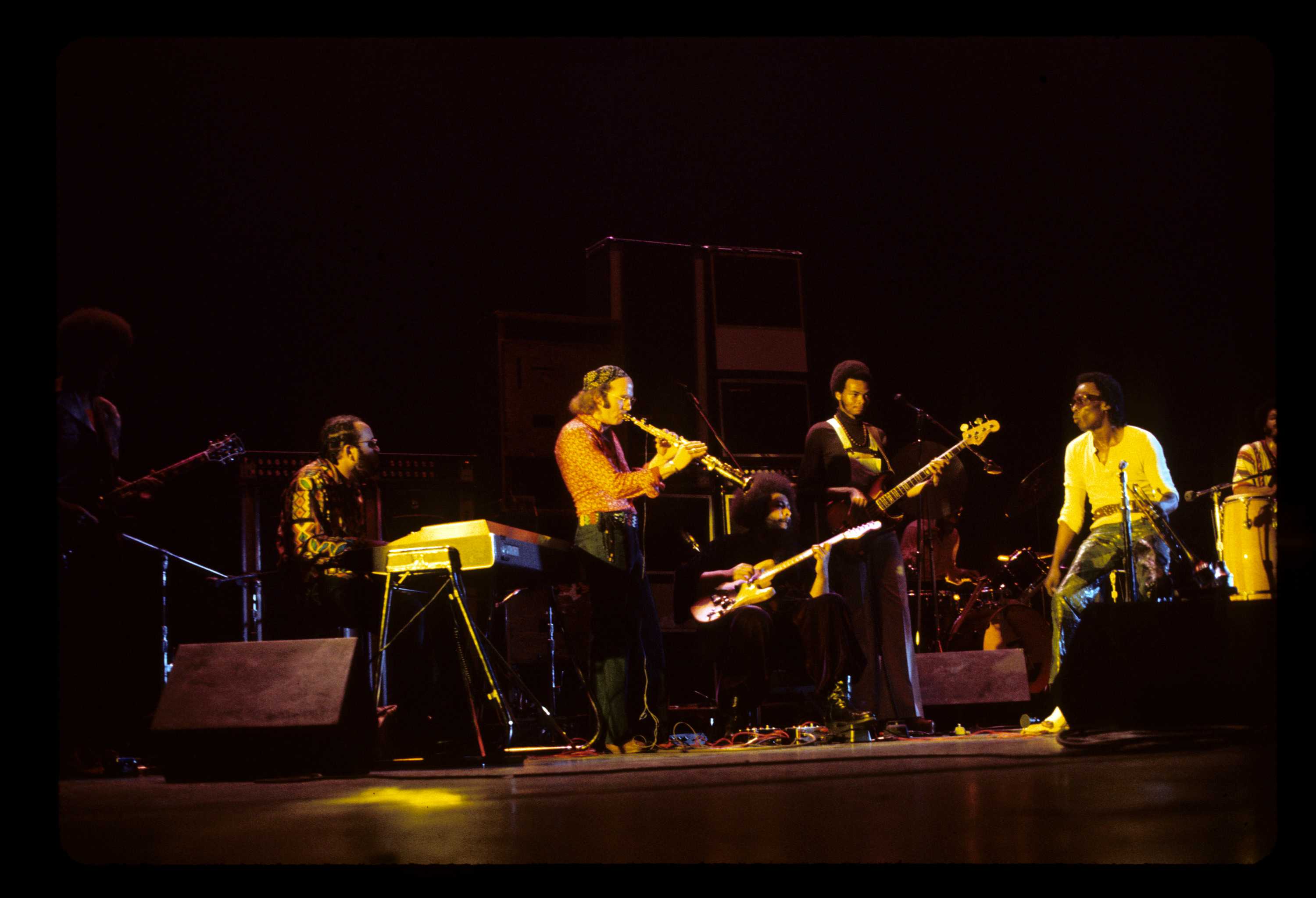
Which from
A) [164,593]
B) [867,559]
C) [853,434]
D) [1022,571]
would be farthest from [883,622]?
[164,593]

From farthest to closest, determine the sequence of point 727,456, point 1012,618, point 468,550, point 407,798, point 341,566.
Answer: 1. point 1012,618
2. point 727,456
3. point 341,566
4. point 468,550
5. point 407,798

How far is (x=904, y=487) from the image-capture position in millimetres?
5996

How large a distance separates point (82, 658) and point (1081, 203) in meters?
4.56

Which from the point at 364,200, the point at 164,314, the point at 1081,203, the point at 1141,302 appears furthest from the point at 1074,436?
the point at 164,314

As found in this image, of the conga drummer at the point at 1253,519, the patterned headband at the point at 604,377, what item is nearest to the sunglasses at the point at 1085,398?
the conga drummer at the point at 1253,519

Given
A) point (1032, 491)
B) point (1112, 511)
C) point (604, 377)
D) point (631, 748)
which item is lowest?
point (631, 748)

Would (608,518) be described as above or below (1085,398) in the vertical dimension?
below

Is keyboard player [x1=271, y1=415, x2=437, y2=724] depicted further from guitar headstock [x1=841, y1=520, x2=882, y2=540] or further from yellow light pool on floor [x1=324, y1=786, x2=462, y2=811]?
guitar headstock [x1=841, y1=520, x2=882, y2=540]

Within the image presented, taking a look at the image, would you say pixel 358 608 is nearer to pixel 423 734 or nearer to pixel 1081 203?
pixel 423 734

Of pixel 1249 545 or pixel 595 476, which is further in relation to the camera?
pixel 1249 545

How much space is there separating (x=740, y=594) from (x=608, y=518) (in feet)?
4.11

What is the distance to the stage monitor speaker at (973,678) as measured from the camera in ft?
19.5

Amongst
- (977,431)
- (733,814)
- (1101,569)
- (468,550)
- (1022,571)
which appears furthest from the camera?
(1022,571)

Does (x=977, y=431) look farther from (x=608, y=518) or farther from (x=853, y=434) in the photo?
(x=608, y=518)
